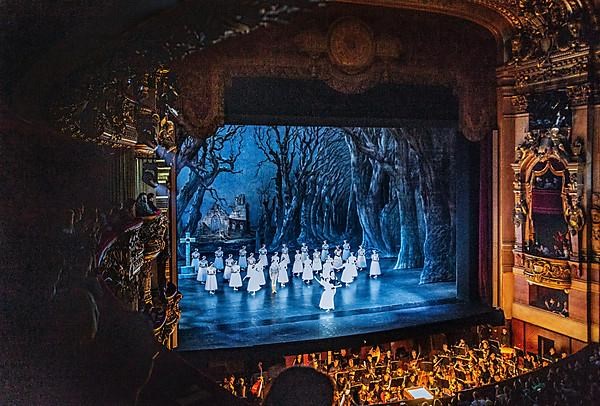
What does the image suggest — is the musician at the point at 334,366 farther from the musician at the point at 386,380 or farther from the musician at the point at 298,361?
the musician at the point at 386,380

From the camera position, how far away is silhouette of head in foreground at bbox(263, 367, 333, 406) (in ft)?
15.3

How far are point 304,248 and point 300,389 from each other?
154 inches

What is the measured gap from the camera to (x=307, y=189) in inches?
415

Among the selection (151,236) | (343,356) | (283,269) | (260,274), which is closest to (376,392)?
(343,356)

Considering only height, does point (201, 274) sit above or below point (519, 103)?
below

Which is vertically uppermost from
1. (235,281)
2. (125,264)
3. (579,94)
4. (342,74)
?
(342,74)

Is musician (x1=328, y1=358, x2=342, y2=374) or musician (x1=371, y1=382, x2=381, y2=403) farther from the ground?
musician (x1=328, y1=358, x2=342, y2=374)

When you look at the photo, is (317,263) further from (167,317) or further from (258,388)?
(167,317)

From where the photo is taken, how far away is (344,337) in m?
5.77

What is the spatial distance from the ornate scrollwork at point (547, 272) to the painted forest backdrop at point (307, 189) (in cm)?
297

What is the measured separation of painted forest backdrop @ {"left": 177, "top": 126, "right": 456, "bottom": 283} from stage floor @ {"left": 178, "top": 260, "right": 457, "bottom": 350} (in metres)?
1.77

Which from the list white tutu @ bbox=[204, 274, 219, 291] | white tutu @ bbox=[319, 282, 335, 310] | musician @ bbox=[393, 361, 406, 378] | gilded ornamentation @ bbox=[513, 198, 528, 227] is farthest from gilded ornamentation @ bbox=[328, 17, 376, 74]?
white tutu @ bbox=[204, 274, 219, 291]

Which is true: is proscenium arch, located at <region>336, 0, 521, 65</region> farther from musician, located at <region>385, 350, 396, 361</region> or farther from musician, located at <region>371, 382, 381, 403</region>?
musician, located at <region>371, 382, 381, 403</region>

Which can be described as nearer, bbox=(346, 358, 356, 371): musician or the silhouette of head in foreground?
the silhouette of head in foreground
